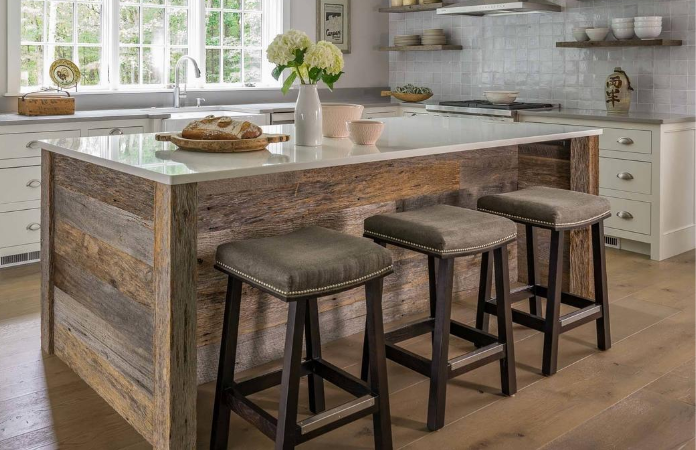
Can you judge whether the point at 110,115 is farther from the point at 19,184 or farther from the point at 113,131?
the point at 19,184

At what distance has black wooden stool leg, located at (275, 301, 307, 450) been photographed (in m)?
2.11

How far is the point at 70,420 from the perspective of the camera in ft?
8.41

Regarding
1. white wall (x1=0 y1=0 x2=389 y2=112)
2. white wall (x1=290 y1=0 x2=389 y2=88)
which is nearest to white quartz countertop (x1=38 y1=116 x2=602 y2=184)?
white wall (x1=0 y1=0 x2=389 y2=112)

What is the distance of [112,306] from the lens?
8.55 feet

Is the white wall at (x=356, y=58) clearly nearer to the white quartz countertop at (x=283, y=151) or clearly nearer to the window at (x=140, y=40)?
the window at (x=140, y=40)

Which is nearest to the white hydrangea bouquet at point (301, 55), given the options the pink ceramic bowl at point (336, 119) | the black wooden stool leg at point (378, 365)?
the pink ceramic bowl at point (336, 119)

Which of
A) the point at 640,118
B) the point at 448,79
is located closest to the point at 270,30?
the point at 448,79

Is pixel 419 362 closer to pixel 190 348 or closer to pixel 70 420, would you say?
pixel 190 348

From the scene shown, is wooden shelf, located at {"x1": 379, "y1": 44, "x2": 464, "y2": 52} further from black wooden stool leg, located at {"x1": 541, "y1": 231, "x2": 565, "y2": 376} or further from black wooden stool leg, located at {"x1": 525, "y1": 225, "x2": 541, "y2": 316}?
black wooden stool leg, located at {"x1": 541, "y1": 231, "x2": 565, "y2": 376}

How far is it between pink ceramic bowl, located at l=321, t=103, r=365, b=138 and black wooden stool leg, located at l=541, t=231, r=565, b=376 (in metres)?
0.93

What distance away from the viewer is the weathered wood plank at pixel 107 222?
2.36m

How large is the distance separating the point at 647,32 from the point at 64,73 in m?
3.88

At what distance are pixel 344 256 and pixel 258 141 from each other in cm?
65

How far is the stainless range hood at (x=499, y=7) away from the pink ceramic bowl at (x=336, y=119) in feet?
9.32
